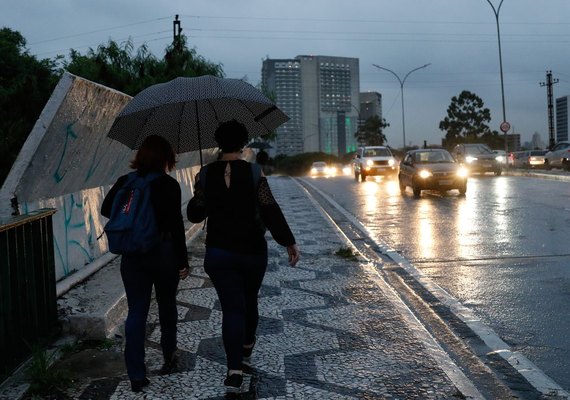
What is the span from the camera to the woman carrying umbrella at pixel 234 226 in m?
3.90

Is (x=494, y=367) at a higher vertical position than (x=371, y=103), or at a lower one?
lower

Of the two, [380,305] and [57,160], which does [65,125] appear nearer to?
[57,160]

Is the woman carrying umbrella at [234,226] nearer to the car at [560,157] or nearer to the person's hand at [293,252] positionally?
the person's hand at [293,252]

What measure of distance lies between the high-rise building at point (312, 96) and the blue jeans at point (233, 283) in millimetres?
132637

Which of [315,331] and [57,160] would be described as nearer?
[315,331]

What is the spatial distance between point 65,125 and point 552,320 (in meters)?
4.71

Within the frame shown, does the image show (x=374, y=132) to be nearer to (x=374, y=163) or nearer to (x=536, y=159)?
(x=536, y=159)

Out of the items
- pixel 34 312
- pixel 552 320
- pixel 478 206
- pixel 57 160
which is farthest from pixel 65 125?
pixel 478 206

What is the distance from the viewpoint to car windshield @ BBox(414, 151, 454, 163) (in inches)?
831

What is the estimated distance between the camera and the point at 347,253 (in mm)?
9273

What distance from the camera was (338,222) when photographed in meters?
14.1

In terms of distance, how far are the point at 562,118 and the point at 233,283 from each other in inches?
6355


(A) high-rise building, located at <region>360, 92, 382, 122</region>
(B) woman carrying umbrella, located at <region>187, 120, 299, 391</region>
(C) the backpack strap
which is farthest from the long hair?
(A) high-rise building, located at <region>360, 92, 382, 122</region>

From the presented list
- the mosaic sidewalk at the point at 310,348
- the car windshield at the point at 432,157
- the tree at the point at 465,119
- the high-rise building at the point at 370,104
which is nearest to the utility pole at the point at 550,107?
the tree at the point at 465,119
